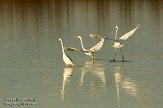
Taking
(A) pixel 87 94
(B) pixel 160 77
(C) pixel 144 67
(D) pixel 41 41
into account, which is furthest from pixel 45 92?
(D) pixel 41 41

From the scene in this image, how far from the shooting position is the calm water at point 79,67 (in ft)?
46.8

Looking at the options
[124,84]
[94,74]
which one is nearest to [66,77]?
[94,74]

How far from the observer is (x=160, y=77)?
16641 millimetres

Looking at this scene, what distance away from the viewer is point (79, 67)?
738 inches

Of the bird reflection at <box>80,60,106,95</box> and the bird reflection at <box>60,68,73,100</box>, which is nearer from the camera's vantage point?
the bird reflection at <box>60,68,73,100</box>

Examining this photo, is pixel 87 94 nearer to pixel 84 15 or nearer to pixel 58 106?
pixel 58 106

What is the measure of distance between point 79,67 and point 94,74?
4.46 ft

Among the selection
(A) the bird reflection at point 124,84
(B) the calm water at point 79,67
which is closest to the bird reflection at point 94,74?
(B) the calm water at point 79,67

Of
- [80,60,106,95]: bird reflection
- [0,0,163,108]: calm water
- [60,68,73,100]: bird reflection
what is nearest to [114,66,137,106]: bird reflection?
[0,0,163,108]: calm water

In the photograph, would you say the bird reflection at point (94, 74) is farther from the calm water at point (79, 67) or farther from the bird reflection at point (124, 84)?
the bird reflection at point (124, 84)

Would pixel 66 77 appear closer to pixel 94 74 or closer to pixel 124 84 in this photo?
pixel 94 74

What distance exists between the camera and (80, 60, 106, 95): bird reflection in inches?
620

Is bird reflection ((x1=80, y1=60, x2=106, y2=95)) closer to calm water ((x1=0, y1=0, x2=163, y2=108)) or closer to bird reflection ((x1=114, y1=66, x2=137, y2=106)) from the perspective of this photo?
calm water ((x1=0, y1=0, x2=163, y2=108))

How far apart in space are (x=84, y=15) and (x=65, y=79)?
21.8 m
